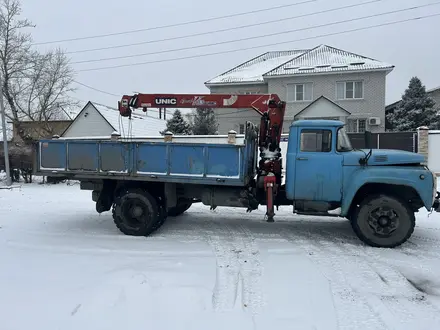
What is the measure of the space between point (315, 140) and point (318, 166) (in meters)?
0.49

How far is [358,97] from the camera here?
27422 millimetres

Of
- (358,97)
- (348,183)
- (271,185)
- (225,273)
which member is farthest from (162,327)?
(358,97)

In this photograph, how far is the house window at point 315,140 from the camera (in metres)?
6.73

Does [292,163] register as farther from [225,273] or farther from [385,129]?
[385,129]

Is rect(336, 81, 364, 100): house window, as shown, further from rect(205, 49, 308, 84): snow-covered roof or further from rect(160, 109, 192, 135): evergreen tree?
rect(160, 109, 192, 135): evergreen tree

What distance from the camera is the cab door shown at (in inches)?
261

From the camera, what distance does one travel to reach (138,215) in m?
7.34

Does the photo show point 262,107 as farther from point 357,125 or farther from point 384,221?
point 357,125

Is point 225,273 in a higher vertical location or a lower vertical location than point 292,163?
lower

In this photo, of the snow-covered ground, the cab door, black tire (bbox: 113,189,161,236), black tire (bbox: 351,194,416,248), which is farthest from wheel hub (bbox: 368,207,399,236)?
black tire (bbox: 113,189,161,236)

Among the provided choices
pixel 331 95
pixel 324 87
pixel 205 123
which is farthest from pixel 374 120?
pixel 205 123

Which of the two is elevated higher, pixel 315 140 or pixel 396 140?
pixel 396 140

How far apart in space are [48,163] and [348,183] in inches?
238

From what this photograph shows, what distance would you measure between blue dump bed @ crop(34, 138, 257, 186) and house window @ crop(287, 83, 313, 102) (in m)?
22.1
